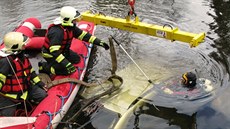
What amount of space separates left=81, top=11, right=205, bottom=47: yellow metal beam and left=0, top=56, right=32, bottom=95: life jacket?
2262 mm

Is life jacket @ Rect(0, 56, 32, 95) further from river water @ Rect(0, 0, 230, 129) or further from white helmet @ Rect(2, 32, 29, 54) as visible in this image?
river water @ Rect(0, 0, 230, 129)

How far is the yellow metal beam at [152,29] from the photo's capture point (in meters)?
5.82

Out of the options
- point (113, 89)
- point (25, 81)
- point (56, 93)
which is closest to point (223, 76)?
point (113, 89)

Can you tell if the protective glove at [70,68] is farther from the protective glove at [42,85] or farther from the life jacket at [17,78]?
the life jacket at [17,78]

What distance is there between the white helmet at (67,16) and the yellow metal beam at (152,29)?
109 centimetres

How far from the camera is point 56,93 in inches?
214

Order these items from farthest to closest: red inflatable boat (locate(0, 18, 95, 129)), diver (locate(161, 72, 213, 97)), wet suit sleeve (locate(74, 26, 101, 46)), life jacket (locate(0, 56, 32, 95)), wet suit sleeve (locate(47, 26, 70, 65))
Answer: wet suit sleeve (locate(74, 26, 101, 46))
diver (locate(161, 72, 213, 97))
wet suit sleeve (locate(47, 26, 70, 65))
life jacket (locate(0, 56, 32, 95))
red inflatable boat (locate(0, 18, 95, 129))

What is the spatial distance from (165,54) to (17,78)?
4004mm

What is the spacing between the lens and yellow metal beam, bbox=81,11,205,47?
5.82 meters

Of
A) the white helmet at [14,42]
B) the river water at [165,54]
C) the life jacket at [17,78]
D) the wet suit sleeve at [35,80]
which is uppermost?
the white helmet at [14,42]

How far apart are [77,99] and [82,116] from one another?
552 mm

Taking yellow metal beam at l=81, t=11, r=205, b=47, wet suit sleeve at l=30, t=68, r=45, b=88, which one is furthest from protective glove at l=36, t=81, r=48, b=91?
yellow metal beam at l=81, t=11, r=205, b=47

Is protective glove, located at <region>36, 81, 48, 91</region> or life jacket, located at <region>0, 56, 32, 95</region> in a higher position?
life jacket, located at <region>0, 56, 32, 95</region>

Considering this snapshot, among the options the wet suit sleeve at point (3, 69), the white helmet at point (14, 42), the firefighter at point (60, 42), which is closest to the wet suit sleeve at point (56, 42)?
the firefighter at point (60, 42)
